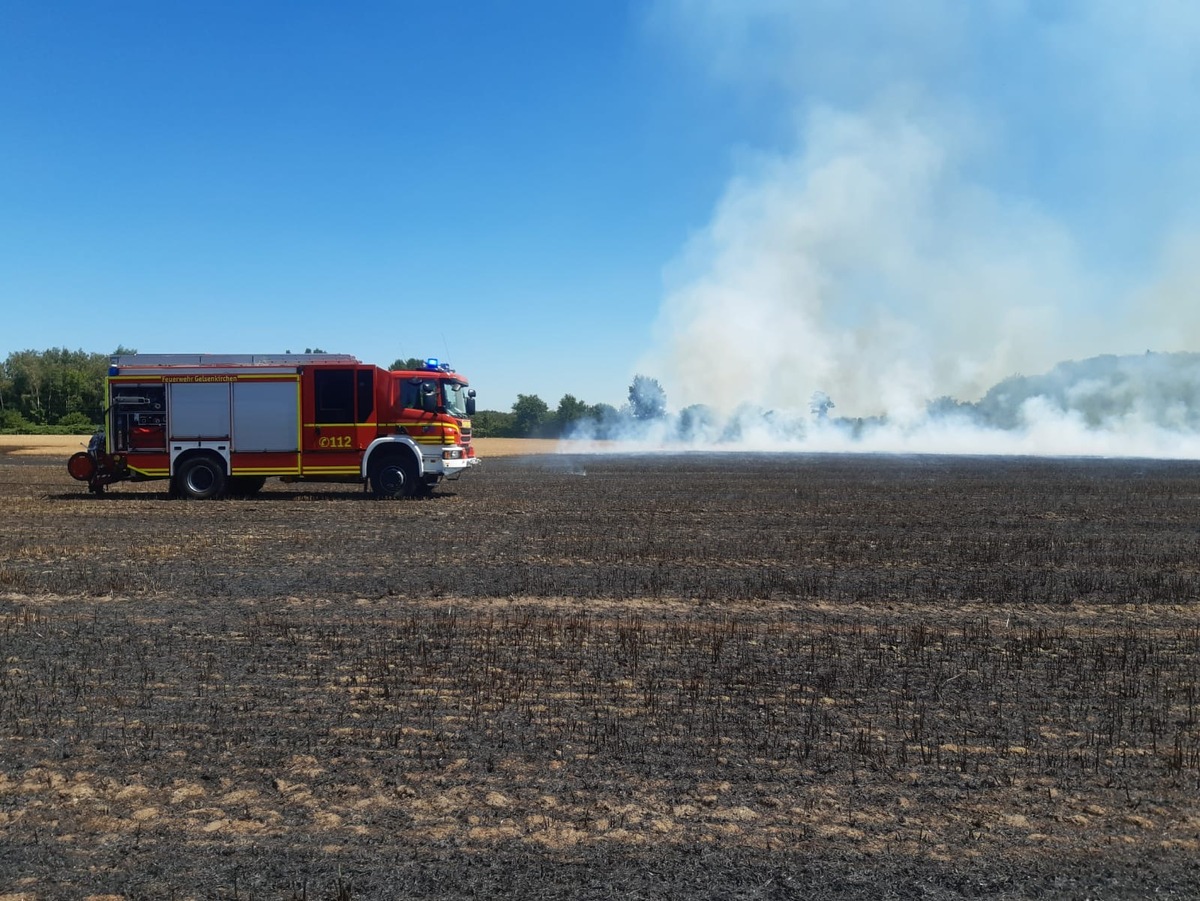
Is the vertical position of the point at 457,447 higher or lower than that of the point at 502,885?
higher

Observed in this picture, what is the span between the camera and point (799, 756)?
604cm

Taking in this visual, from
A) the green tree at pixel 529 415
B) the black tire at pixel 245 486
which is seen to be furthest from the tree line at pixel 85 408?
the black tire at pixel 245 486

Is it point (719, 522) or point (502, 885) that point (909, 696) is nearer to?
point (502, 885)

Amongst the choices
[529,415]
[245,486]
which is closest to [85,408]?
[529,415]

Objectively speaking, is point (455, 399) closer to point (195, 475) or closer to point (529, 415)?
point (195, 475)

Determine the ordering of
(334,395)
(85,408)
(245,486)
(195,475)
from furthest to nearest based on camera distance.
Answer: (85,408)
(245,486)
(195,475)
(334,395)

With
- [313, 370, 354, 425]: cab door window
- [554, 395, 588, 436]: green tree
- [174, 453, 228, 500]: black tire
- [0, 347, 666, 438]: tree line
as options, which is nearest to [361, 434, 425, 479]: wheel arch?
[313, 370, 354, 425]: cab door window

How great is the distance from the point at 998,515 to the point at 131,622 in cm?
1818

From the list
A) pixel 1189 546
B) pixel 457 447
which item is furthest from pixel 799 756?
pixel 457 447

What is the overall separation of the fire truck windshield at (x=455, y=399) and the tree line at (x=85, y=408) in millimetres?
74091

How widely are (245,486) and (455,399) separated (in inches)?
247

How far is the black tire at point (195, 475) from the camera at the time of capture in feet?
81.8

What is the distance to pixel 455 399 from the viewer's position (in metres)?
25.9

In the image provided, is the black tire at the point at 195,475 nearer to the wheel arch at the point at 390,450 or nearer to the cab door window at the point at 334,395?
the cab door window at the point at 334,395
